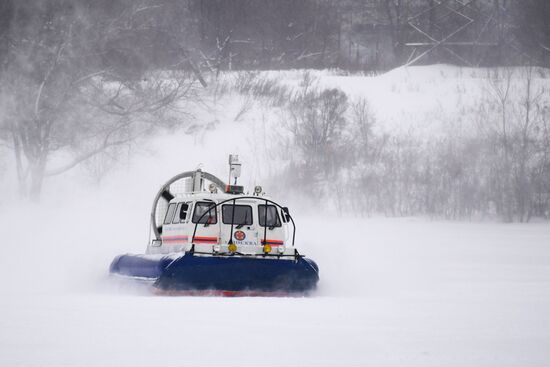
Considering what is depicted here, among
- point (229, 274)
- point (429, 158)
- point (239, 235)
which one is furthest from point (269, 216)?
point (429, 158)

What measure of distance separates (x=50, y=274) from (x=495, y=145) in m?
23.4

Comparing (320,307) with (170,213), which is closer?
(320,307)

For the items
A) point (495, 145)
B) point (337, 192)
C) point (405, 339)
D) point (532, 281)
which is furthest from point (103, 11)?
point (405, 339)

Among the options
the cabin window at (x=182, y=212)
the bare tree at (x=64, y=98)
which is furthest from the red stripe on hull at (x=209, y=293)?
the bare tree at (x=64, y=98)

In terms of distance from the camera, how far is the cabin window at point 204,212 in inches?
572

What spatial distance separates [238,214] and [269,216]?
0.52 m

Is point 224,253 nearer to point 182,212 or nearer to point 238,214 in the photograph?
point 238,214

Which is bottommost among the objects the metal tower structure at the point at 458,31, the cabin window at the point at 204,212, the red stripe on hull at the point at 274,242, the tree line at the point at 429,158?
the red stripe on hull at the point at 274,242

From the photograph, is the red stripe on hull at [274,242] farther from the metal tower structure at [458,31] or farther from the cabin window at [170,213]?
the metal tower structure at [458,31]

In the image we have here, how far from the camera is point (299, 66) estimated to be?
47.2m

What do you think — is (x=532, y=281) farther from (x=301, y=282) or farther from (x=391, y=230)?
(x=391, y=230)

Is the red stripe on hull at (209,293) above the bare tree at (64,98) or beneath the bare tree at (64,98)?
beneath

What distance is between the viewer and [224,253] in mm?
13734

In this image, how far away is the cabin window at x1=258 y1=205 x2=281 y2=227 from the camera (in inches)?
585
